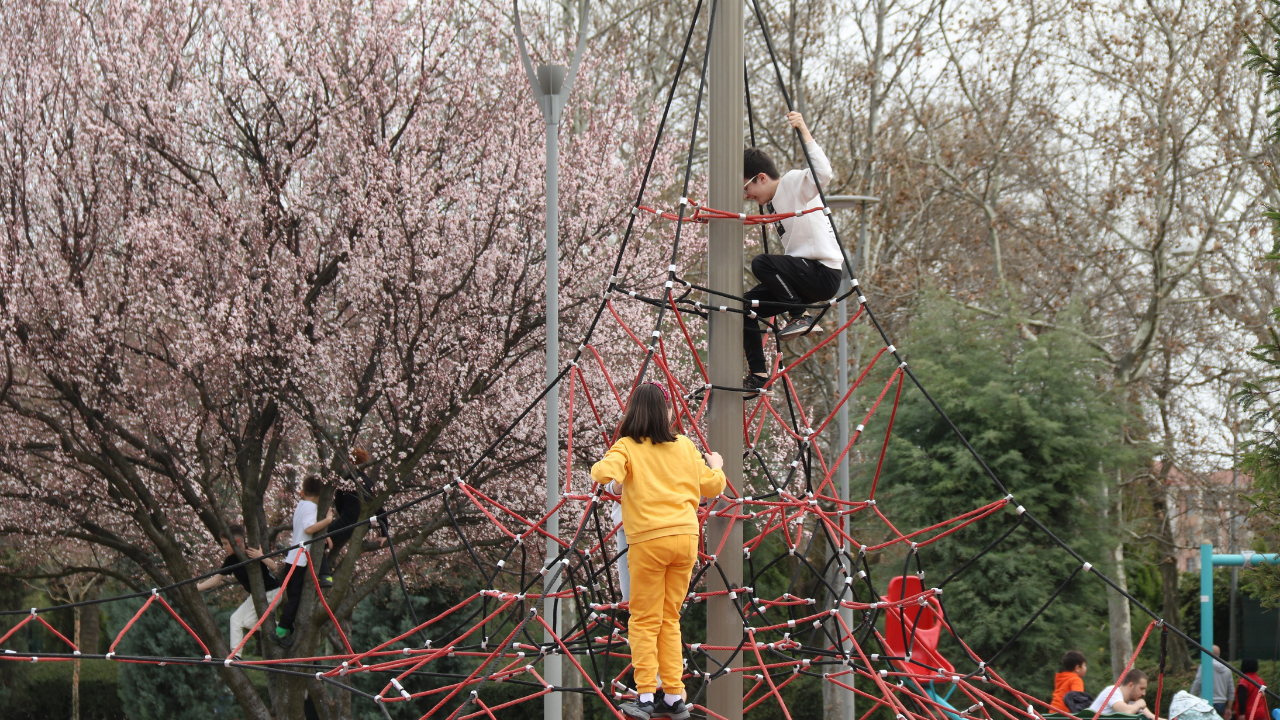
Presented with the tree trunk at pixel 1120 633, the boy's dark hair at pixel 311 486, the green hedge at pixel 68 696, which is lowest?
the green hedge at pixel 68 696

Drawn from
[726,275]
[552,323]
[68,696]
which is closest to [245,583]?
[552,323]

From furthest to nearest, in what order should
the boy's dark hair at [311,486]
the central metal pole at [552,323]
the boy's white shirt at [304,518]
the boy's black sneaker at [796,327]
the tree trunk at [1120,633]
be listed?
the tree trunk at [1120,633] → the boy's white shirt at [304,518] → the boy's dark hair at [311,486] → the central metal pole at [552,323] → the boy's black sneaker at [796,327]

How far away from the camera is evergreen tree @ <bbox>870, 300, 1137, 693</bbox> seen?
472 inches

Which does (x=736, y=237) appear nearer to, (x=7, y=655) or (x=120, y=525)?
(x=7, y=655)

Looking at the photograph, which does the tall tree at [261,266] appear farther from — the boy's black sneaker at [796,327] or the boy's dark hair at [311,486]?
the boy's black sneaker at [796,327]

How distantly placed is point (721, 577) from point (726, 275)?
1.11 m

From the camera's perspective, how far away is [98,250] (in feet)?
35.3

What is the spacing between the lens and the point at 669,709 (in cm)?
391

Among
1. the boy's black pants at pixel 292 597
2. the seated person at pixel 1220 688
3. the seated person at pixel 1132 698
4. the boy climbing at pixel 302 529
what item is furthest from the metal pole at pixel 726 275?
the seated person at pixel 1220 688

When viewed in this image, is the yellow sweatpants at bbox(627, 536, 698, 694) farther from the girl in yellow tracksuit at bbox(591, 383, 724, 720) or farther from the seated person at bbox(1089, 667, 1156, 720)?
the seated person at bbox(1089, 667, 1156, 720)

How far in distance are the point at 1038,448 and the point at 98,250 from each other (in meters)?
10.00

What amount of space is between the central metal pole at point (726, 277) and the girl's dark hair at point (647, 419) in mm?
237

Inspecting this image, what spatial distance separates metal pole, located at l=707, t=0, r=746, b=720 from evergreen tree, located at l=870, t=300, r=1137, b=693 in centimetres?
846

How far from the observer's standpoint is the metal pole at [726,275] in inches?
162
